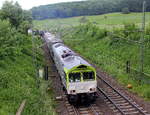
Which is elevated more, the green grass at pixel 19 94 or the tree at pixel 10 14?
the tree at pixel 10 14

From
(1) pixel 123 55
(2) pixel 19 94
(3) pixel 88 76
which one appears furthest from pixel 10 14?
(3) pixel 88 76

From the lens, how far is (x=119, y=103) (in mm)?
14930

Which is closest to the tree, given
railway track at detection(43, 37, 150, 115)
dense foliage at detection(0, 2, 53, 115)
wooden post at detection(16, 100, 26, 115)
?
dense foliage at detection(0, 2, 53, 115)

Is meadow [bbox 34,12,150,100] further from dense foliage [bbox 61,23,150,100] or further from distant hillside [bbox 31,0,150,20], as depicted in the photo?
distant hillside [bbox 31,0,150,20]

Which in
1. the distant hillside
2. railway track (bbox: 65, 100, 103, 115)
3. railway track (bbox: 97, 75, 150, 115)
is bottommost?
railway track (bbox: 65, 100, 103, 115)

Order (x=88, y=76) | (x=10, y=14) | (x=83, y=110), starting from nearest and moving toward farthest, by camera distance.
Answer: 1. (x=83, y=110)
2. (x=88, y=76)
3. (x=10, y=14)

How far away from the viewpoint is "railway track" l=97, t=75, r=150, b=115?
13.4 metres

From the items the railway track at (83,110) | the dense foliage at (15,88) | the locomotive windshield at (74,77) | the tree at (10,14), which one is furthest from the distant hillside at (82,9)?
the railway track at (83,110)

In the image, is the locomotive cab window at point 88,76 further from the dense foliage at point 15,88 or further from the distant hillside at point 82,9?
the distant hillside at point 82,9

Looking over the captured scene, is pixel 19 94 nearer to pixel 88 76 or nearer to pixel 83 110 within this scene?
pixel 83 110

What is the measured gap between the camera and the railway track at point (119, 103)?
527 inches

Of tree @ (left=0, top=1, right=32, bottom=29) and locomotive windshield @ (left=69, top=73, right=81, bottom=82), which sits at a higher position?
tree @ (left=0, top=1, right=32, bottom=29)

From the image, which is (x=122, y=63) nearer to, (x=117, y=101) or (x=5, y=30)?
(x=117, y=101)

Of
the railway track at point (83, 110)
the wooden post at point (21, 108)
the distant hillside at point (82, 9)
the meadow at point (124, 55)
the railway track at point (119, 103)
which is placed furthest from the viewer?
the distant hillside at point (82, 9)
